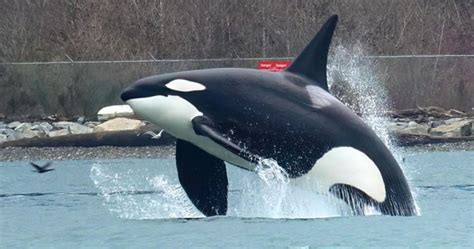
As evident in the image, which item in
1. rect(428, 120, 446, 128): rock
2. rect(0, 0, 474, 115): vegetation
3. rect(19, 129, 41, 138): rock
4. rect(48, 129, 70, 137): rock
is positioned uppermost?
rect(0, 0, 474, 115): vegetation

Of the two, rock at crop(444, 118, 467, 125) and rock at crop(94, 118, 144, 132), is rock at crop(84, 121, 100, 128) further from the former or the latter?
rock at crop(444, 118, 467, 125)

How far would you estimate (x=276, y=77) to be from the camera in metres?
16.5

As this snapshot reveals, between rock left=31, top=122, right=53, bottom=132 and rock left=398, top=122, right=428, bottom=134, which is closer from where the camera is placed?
rock left=398, top=122, right=428, bottom=134

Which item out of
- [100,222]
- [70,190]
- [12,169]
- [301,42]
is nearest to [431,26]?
[301,42]

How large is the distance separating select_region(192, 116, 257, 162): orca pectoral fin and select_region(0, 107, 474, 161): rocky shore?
630 inches

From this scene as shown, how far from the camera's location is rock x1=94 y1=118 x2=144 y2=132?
33.3 meters

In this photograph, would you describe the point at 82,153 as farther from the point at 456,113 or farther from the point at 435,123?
the point at 456,113

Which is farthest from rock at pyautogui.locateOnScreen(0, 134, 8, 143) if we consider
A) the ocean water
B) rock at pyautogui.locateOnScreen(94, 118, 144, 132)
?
the ocean water

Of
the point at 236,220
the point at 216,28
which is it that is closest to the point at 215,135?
the point at 236,220

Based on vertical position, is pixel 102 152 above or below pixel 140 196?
below

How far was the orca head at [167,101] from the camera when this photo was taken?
16.2m

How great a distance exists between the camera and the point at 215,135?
15781 mm

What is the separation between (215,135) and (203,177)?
126cm

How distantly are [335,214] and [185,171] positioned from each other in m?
1.87
